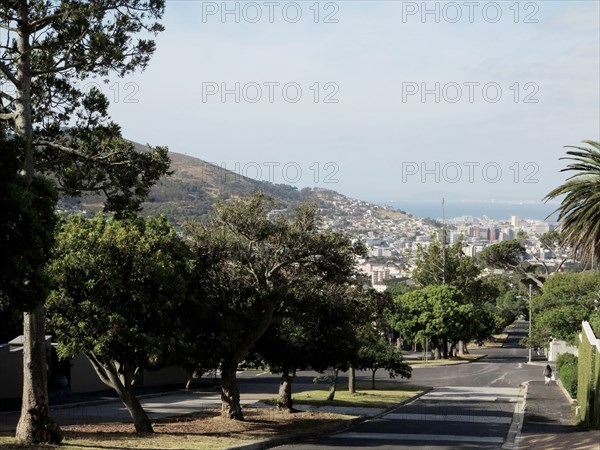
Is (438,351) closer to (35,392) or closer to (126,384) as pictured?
(126,384)

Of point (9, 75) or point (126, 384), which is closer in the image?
point (9, 75)

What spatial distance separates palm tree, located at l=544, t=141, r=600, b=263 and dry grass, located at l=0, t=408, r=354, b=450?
1001 centimetres

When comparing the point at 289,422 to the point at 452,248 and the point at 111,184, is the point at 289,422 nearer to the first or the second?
the point at 111,184

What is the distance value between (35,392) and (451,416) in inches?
756

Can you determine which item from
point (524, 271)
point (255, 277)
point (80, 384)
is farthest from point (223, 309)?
point (524, 271)

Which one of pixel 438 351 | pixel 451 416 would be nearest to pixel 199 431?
pixel 451 416

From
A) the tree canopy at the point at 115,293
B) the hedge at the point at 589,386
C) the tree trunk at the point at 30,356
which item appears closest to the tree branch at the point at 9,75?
the tree trunk at the point at 30,356

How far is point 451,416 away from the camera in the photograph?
34.5m

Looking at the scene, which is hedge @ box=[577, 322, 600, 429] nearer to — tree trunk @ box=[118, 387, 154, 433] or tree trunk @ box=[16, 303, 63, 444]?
tree trunk @ box=[118, 387, 154, 433]

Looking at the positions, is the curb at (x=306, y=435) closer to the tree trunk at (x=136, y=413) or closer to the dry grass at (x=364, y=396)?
the dry grass at (x=364, y=396)

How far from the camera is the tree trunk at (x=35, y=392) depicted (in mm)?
19234

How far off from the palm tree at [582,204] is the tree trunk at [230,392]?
1259 centimetres

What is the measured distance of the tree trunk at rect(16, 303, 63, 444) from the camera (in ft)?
63.1

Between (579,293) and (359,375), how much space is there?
1946 centimetres
